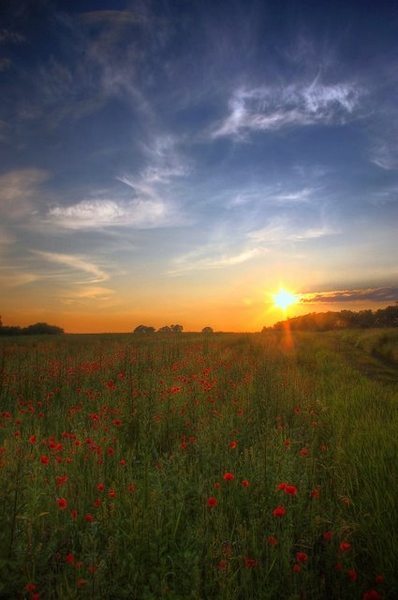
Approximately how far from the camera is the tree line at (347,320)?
2980 centimetres

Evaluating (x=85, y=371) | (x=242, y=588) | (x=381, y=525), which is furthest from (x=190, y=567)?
(x=85, y=371)

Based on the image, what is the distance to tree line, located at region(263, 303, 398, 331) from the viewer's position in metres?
29.8

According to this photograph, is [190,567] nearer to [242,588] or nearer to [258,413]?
[242,588]

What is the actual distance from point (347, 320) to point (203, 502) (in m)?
33.5

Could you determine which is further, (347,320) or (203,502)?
(347,320)

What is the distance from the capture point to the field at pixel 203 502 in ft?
8.71

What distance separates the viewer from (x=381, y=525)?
3123 millimetres

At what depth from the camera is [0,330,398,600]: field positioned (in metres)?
2.65

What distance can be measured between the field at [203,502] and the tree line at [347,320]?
24806 mm

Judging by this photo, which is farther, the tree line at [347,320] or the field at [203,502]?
the tree line at [347,320]

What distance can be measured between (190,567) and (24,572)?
1.14 m

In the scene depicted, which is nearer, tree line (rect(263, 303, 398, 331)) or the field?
the field

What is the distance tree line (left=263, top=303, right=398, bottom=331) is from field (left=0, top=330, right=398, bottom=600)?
24.8 metres

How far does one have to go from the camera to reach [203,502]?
139 inches
